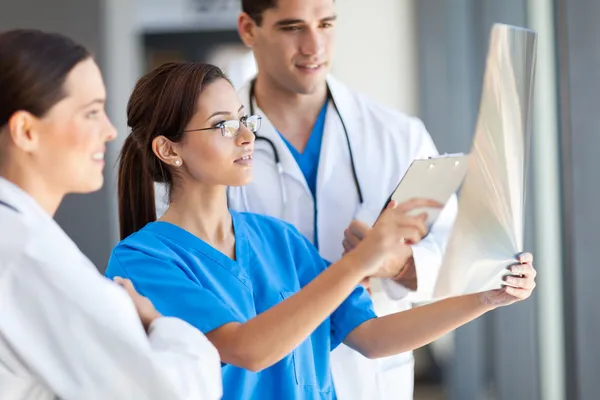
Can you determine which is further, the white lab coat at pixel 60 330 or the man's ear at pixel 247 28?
the man's ear at pixel 247 28

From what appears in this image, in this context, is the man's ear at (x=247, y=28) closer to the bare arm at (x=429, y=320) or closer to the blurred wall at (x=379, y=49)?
the bare arm at (x=429, y=320)

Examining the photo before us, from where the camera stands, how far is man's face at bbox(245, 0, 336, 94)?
7.17ft

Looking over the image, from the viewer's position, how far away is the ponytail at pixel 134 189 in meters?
1.77

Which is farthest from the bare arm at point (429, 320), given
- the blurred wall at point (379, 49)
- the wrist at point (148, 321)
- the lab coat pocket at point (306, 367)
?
the blurred wall at point (379, 49)

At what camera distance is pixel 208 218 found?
1719 millimetres

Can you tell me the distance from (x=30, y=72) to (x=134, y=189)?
1.86ft

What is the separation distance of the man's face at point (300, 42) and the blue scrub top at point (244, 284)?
49cm

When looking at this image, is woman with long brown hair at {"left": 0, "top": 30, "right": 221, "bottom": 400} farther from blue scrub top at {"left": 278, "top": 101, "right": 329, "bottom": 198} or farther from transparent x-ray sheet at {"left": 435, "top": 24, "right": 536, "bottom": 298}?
blue scrub top at {"left": 278, "top": 101, "right": 329, "bottom": 198}

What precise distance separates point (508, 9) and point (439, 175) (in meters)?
1.95

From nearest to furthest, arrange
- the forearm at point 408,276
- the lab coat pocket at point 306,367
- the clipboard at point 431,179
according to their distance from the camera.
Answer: the clipboard at point 431,179 < the lab coat pocket at point 306,367 < the forearm at point 408,276

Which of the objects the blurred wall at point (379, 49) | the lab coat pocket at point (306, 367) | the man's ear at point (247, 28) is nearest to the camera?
the lab coat pocket at point (306, 367)

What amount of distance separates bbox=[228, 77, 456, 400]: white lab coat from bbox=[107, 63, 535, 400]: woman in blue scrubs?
0.26 m

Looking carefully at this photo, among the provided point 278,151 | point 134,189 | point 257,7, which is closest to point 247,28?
point 257,7

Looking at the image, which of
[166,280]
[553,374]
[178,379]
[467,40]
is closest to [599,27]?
[166,280]
